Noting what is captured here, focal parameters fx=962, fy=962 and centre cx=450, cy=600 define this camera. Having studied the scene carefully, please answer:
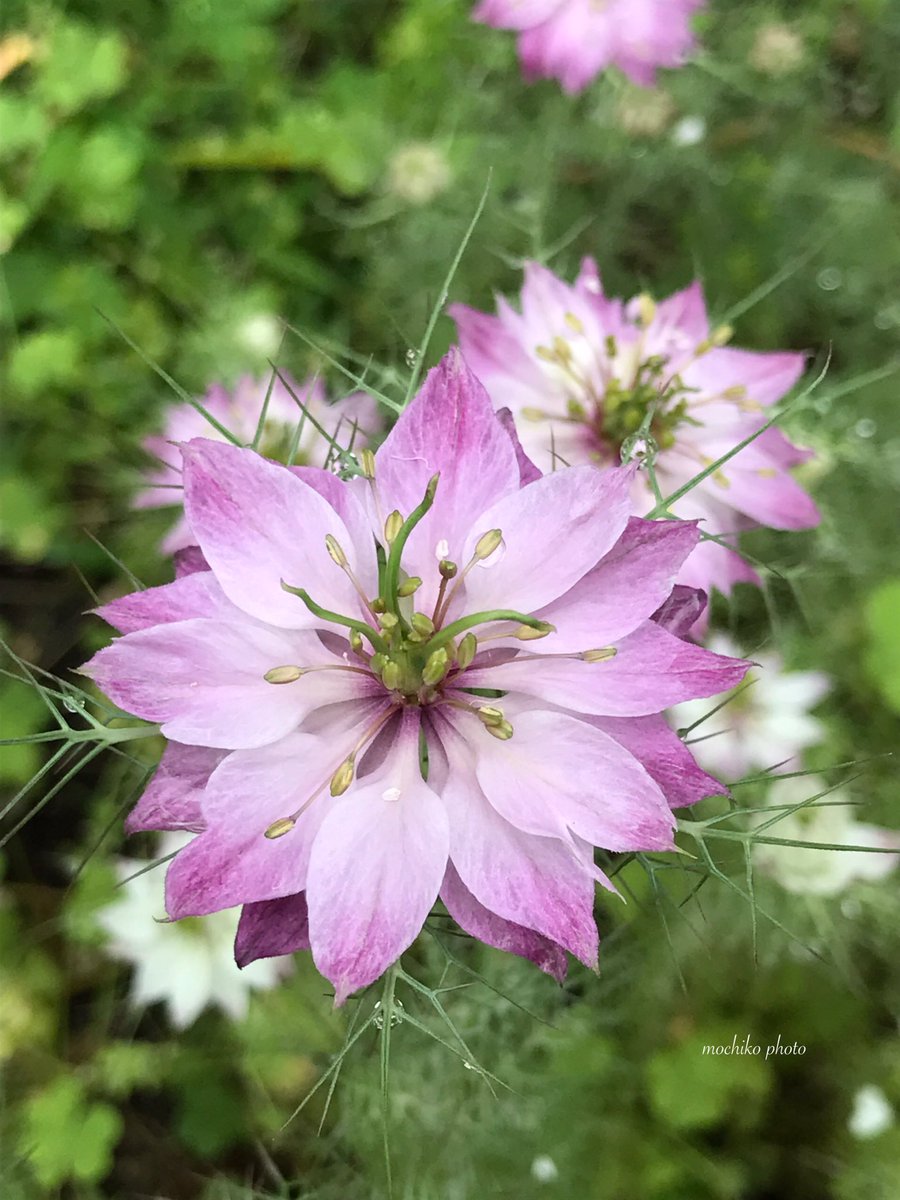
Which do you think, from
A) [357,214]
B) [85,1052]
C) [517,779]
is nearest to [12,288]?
[357,214]

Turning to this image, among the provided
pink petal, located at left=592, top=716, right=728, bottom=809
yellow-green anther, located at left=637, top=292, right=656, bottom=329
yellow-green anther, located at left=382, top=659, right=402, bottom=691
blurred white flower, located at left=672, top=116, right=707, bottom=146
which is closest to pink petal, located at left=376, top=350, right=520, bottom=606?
yellow-green anther, located at left=382, top=659, right=402, bottom=691

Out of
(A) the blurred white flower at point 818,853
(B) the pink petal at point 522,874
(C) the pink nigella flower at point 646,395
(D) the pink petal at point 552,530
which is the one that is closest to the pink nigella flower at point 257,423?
(C) the pink nigella flower at point 646,395

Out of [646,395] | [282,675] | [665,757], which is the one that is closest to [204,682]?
[282,675]

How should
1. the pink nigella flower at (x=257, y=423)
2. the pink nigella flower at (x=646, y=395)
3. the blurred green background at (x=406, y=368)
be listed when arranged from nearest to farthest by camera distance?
the pink nigella flower at (x=646, y=395) < the pink nigella flower at (x=257, y=423) < the blurred green background at (x=406, y=368)

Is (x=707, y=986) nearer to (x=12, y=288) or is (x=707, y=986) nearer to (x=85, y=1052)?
(x=85, y=1052)

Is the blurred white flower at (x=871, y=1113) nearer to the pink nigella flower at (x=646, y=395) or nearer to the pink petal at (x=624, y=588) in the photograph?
the pink nigella flower at (x=646, y=395)
